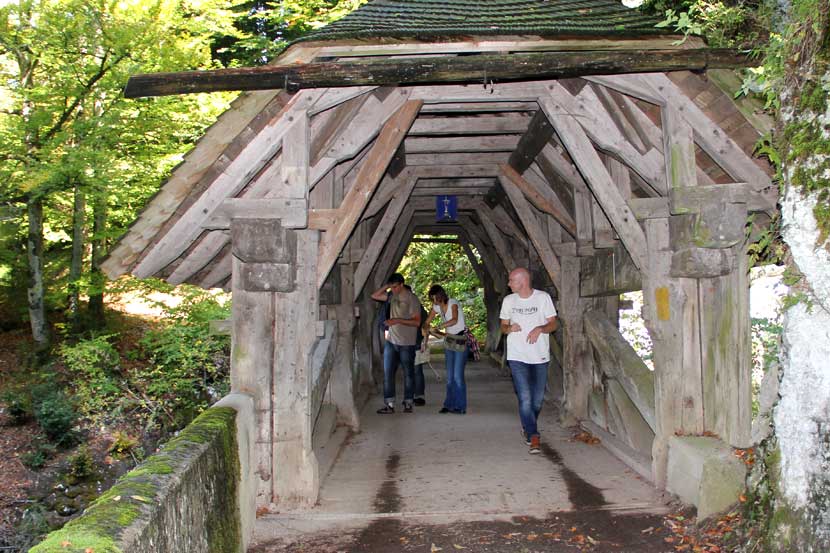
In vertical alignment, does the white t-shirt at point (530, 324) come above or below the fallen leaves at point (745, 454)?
above

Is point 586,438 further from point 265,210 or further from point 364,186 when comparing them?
point 265,210

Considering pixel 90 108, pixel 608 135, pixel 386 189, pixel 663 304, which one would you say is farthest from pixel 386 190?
pixel 90 108

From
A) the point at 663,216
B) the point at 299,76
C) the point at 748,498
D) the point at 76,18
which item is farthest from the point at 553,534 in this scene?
the point at 76,18

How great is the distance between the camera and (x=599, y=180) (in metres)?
5.67

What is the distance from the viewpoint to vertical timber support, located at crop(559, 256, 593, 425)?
8383 mm

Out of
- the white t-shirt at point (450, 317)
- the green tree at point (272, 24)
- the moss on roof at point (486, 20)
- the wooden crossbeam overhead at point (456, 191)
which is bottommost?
the white t-shirt at point (450, 317)

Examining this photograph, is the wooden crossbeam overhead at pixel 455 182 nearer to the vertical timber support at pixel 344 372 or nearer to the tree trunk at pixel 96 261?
the vertical timber support at pixel 344 372

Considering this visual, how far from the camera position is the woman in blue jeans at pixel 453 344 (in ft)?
29.9

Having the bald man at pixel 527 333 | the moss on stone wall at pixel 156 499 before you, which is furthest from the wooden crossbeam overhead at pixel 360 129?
the moss on stone wall at pixel 156 499

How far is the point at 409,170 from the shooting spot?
931 cm

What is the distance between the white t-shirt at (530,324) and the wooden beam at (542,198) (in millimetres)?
1527

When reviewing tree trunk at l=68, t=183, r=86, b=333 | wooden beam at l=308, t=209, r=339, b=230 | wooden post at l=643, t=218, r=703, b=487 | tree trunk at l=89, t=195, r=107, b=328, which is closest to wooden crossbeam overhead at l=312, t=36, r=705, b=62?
wooden beam at l=308, t=209, r=339, b=230

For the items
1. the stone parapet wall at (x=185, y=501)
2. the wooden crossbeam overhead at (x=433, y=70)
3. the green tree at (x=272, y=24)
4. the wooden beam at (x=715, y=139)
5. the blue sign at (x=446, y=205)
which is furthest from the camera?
the green tree at (x=272, y=24)

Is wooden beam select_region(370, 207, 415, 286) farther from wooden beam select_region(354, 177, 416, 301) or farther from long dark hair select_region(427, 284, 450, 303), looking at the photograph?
wooden beam select_region(354, 177, 416, 301)
